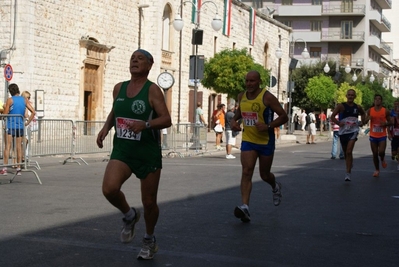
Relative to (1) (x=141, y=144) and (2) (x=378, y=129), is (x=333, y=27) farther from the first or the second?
(1) (x=141, y=144)

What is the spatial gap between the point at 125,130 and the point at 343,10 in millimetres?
77970

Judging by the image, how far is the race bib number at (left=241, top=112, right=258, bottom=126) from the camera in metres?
9.66

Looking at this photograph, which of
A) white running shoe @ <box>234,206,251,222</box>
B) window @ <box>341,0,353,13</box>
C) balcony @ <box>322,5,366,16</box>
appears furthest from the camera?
window @ <box>341,0,353,13</box>

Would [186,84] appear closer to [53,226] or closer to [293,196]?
[293,196]

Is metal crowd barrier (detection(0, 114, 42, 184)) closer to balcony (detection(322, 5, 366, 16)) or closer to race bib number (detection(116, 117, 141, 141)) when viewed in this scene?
race bib number (detection(116, 117, 141, 141))

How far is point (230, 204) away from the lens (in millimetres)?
11016

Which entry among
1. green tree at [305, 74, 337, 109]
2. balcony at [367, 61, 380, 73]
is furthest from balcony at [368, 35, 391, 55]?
green tree at [305, 74, 337, 109]

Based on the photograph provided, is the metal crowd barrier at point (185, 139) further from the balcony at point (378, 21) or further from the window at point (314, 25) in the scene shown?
the balcony at point (378, 21)

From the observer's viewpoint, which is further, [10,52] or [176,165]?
[10,52]

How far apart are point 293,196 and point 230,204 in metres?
1.62

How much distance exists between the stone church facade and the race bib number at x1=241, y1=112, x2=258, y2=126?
18.2 m

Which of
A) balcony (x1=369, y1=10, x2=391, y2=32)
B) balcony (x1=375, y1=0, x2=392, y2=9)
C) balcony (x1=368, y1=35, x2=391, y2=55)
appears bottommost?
balcony (x1=368, y1=35, x2=391, y2=55)

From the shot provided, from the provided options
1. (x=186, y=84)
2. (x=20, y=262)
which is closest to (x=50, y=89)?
(x=186, y=84)

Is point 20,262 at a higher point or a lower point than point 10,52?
lower
